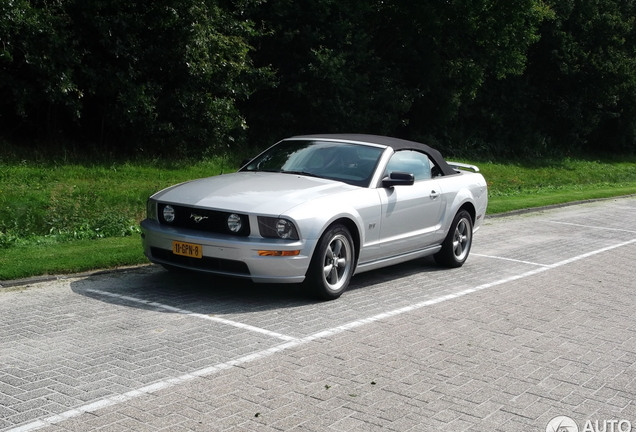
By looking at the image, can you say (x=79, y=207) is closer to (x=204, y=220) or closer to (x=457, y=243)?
(x=204, y=220)

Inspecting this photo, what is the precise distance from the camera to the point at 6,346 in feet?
19.8

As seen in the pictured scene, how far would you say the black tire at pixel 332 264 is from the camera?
803 cm

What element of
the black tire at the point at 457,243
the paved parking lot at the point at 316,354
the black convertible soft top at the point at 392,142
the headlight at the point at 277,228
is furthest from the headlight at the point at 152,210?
the black tire at the point at 457,243

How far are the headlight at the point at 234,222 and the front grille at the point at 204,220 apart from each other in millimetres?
21

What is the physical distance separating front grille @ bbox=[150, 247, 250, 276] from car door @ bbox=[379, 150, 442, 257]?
194 centimetres

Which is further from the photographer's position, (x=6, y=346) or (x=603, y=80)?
(x=603, y=80)

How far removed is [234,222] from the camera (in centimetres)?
789

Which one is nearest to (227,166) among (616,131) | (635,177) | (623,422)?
(623,422)

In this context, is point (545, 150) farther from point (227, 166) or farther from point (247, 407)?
point (247, 407)

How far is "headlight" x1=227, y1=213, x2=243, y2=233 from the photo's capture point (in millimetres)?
7871

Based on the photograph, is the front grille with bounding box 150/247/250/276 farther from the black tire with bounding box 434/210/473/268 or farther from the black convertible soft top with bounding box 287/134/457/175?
the black tire with bounding box 434/210/473/268

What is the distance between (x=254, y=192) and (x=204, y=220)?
0.63m

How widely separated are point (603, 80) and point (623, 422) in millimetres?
42247

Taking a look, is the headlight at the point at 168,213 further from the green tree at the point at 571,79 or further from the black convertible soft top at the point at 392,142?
the green tree at the point at 571,79
